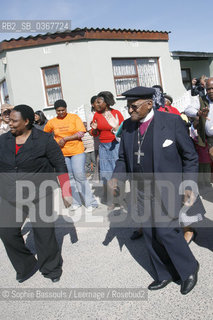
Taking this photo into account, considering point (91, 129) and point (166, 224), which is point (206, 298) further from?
point (91, 129)

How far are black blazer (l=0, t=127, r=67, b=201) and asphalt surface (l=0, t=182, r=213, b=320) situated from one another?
1.08 meters

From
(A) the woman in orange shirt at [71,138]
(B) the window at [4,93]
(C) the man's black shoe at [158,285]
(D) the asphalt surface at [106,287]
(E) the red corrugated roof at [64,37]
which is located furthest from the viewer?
(B) the window at [4,93]

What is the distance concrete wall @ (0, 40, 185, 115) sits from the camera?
11.4m

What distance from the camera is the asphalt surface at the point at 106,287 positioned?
2512 mm

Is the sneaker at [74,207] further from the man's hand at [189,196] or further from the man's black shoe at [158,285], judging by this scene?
the man's hand at [189,196]

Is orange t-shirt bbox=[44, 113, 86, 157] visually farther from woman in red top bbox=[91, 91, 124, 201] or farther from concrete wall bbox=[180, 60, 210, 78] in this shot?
concrete wall bbox=[180, 60, 210, 78]

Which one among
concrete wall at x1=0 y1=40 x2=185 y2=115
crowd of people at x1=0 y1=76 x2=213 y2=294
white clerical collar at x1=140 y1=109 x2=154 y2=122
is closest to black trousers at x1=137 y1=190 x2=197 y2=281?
crowd of people at x1=0 y1=76 x2=213 y2=294

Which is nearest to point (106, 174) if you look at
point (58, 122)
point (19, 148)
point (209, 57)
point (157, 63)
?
point (58, 122)

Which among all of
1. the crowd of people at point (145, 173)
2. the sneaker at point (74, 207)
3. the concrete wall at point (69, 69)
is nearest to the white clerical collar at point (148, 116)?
the crowd of people at point (145, 173)

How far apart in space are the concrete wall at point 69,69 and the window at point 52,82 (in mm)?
220

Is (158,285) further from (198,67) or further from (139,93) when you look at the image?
(198,67)

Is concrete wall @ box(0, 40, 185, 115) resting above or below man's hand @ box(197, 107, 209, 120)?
above

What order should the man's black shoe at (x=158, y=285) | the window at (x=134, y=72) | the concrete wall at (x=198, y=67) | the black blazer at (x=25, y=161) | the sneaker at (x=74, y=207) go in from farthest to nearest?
1. the concrete wall at (x=198, y=67)
2. the window at (x=134, y=72)
3. the sneaker at (x=74, y=207)
4. the black blazer at (x=25, y=161)
5. the man's black shoe at (x=158, y=285)

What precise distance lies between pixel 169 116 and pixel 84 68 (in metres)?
9.40
